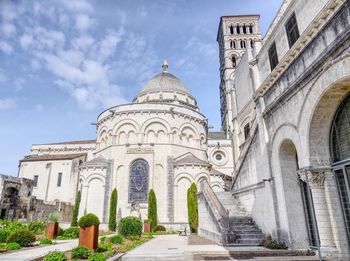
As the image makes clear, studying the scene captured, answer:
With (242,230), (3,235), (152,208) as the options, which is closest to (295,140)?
(242,230)

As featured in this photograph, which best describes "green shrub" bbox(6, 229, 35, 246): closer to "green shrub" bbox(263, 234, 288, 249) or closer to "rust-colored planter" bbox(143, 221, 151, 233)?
"rust-colored planter" bbox(143, 221, 151, 233)

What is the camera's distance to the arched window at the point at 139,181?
27969mm

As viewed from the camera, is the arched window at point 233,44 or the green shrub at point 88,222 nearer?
the green shrub at point 88,222

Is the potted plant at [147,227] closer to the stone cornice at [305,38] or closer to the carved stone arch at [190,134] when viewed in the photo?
the carved stone arch at [190,134]

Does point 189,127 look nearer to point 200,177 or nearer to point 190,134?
point 190,134

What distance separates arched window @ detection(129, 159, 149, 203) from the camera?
27969 millimetres

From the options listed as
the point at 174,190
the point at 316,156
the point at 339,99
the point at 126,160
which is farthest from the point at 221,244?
the point at 126,160

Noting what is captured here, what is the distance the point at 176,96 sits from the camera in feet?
135

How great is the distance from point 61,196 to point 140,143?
1792 centimetres

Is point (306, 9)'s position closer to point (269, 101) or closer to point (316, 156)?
point (269, 101)

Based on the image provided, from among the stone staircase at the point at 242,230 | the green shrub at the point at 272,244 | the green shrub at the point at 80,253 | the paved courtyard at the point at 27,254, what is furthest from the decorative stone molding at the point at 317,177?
the paved courtyard at the point at 27,254

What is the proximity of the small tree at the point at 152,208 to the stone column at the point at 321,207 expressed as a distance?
1984 centimetres

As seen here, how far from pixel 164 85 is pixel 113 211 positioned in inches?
928

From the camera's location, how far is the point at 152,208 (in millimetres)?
26141
